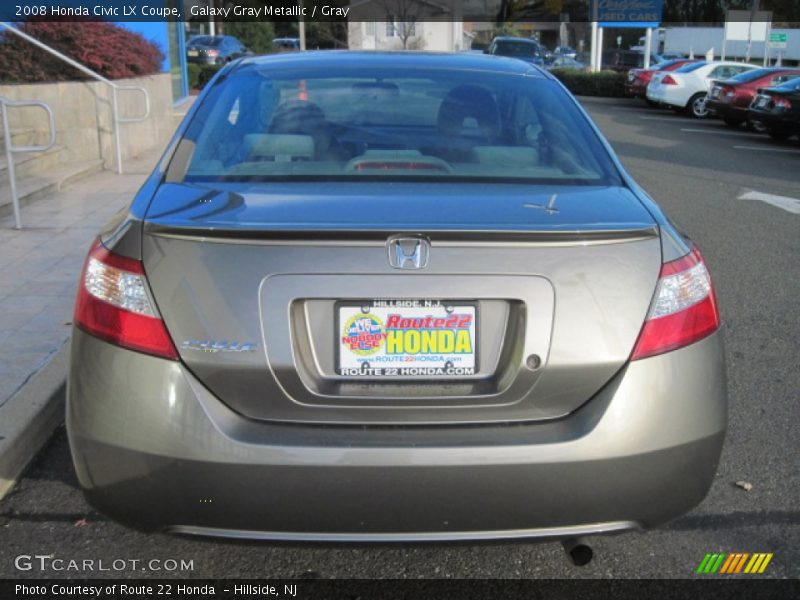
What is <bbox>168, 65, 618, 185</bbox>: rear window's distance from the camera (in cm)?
307

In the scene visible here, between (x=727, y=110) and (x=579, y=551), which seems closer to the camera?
(x=579, y=551)

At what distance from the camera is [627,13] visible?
36.6m

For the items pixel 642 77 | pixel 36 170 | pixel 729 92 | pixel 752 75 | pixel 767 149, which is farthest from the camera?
pixel 642 77

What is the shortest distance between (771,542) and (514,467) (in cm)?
139

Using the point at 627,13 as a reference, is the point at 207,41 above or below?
below

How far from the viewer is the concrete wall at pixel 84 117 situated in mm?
10625

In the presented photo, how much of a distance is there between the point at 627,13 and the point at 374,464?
37.6 meters

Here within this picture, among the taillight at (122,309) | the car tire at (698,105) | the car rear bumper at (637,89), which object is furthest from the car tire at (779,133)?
the taillight at (122,309)

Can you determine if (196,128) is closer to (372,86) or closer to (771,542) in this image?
(372,86)

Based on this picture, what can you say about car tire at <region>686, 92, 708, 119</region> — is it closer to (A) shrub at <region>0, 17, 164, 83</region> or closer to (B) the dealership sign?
(B) the dealership sign

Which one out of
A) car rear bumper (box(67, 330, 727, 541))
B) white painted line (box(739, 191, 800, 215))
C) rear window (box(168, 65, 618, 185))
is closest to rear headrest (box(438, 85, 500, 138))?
rear window (box(168, 65, 618, 185))

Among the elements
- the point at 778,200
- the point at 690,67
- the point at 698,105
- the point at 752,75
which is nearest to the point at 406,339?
the point at 778,200

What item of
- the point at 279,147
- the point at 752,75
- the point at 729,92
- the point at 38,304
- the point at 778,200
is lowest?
the point at 778,200

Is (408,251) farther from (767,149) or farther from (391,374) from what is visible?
(767,149)
